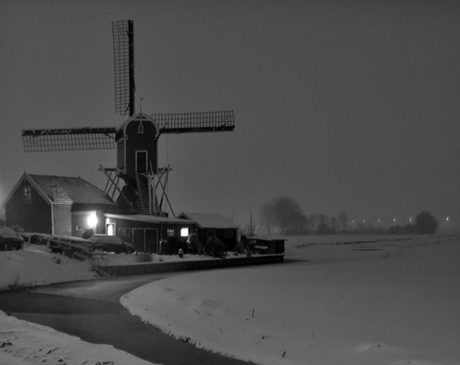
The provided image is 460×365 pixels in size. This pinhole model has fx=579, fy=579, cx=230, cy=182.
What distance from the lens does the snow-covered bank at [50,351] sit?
11.3m

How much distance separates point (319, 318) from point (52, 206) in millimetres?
39786

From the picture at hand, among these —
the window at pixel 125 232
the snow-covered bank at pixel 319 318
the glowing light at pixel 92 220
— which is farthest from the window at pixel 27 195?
the snow-covered bank at pixel 319 318

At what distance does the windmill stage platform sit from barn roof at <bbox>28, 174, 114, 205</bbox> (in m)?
15.4

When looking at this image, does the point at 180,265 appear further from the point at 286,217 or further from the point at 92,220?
the point at 286,217

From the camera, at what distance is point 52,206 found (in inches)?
2015

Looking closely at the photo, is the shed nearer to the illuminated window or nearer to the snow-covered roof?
the snow-covered roof

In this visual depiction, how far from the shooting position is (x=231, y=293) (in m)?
20.8

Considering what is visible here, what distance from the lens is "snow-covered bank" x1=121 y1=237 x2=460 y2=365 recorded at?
13.1 m

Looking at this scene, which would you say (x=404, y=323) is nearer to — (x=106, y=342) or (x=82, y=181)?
(x=106, y=342)

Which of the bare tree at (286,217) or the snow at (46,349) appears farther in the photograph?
the bare tree at (286,217)

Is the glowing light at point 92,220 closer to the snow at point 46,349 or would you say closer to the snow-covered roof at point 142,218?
the snow-covered roof at point 142,218

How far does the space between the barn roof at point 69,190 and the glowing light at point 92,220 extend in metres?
1.53

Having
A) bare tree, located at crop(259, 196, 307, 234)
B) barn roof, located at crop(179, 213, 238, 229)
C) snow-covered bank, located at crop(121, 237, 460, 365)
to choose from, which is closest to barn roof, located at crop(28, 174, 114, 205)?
barn roof, located at crop(179, 213, 238, 229)

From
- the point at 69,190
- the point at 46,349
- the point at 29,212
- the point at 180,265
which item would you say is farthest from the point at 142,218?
the point at 46,349
